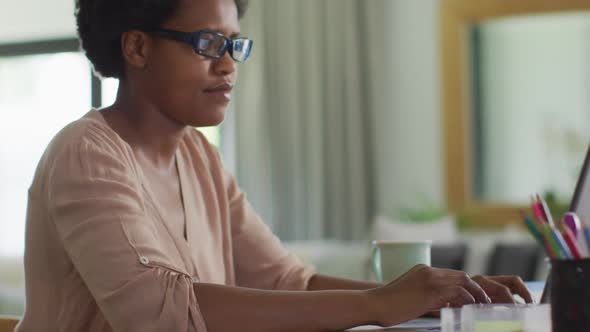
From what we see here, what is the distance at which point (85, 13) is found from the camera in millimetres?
1522

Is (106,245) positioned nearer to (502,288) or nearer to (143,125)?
(143,125)

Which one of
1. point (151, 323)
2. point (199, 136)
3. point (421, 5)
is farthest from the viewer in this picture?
point (421, 5)

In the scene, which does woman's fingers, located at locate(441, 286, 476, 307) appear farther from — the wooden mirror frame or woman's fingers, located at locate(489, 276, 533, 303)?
the wooden mirror frame

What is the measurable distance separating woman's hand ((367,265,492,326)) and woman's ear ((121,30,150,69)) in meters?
0.58

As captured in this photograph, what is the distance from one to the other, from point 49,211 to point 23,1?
4.94 m

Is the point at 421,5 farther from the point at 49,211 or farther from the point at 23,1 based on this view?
the point at 49,211

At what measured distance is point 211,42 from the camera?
1.43 meters

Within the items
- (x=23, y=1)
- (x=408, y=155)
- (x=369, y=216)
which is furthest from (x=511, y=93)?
(x=23, y=1)

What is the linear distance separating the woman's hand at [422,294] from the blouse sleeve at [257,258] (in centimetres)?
57

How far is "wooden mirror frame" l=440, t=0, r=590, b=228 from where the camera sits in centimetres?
500

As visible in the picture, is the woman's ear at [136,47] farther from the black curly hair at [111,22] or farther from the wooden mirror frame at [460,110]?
the wooden mirror frame at [460,110]

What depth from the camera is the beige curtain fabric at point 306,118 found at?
5215 mm

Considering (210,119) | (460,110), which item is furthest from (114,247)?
(460,110)

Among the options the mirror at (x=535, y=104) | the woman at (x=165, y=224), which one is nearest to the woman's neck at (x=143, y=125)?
the woman at (x=165, y=224)
